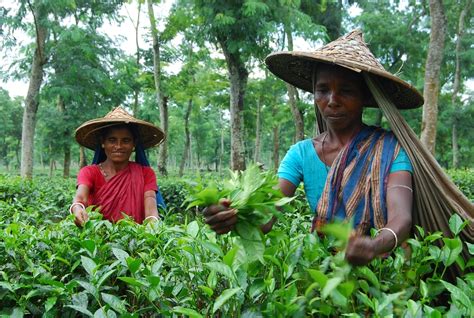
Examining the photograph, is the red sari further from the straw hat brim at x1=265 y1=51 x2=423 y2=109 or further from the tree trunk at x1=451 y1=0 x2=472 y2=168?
the tree trunk at x1=451 y1=0 x2=472 y2=168

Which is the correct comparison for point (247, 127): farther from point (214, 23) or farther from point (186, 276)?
point (186, 276)

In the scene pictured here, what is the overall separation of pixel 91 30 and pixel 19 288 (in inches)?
412

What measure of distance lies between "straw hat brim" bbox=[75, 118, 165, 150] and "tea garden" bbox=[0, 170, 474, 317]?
147 cm

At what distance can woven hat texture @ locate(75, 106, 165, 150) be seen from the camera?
3.11 metres

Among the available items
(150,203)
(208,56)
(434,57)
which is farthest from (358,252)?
(208,56)

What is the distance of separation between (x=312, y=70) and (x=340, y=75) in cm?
28

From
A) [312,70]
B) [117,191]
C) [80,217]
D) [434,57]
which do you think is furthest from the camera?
[434,57]

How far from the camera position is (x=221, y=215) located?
103 centimetres

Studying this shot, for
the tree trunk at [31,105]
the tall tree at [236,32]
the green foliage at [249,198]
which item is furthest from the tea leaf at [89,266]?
the tree trunk at [31,105]

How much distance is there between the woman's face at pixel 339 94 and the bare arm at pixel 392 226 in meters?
0.31

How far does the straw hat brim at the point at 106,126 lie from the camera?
3105 millimetres

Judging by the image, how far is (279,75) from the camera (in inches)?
82.3

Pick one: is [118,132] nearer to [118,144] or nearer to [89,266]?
[118,144]

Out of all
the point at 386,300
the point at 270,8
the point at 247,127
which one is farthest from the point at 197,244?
the point at 247,127
